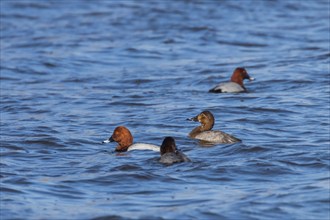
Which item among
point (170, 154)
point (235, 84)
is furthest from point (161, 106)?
point (170, 154)

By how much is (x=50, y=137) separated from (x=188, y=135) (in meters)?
2.23

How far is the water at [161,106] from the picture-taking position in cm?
1166

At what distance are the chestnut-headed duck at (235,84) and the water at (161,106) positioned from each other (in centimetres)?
21

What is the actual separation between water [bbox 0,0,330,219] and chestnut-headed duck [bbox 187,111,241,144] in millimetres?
208

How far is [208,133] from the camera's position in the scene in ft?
50.5

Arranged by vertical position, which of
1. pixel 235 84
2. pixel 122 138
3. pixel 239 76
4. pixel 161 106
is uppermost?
pixel 239 76

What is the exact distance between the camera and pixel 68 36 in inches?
1121

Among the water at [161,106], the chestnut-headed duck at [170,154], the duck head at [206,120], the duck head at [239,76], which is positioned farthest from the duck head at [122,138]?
the duck head at [239,76]

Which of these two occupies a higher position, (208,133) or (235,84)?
(235,84)

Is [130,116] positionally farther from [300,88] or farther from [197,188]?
[197,188]

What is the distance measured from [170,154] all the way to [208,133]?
2.18 metres

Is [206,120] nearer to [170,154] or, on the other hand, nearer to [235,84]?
[170,154]

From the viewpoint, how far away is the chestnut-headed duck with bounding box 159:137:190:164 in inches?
521

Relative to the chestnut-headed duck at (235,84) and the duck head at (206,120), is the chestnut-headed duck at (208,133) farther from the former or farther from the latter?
the chestnut-headed duck at (235,84)
